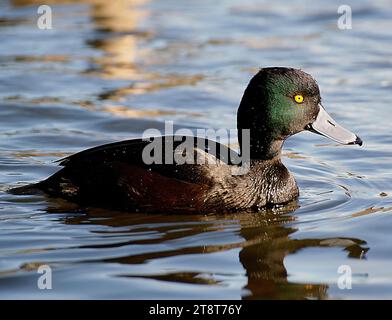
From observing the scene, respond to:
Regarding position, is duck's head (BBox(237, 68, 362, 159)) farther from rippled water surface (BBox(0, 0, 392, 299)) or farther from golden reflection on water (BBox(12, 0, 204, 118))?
golden reflection on water (BBox(12, 0, 204, 118))

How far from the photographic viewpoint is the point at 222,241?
771cm

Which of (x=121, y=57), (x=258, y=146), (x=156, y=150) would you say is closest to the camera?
(x=156, y=150)

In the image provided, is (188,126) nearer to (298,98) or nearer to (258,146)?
(258,146)

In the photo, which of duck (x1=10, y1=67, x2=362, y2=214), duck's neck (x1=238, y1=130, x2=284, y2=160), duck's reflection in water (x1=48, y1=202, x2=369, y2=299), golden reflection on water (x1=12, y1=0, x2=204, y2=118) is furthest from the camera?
golden reflection on water (x1=12, y1=0, x2=204, y2=118)

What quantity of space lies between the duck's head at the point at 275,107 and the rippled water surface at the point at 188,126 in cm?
67

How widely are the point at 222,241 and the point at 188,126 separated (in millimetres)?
3975

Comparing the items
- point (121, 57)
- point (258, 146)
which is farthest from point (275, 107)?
point (121, 57)

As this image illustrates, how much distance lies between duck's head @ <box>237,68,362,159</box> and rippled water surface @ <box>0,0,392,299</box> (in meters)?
0.67

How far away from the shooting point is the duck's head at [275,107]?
27.7 feet

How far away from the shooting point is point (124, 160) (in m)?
8.27

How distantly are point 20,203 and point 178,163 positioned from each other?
1585 millimetres

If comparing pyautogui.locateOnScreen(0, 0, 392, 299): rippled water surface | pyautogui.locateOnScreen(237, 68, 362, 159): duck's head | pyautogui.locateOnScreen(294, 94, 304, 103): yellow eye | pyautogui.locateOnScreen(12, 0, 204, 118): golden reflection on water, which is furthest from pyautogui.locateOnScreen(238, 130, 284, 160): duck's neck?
pyautogui.locateOnScreen(12, 0, 204, 118): golden reflection on water

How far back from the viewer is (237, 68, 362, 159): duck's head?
8.44m
